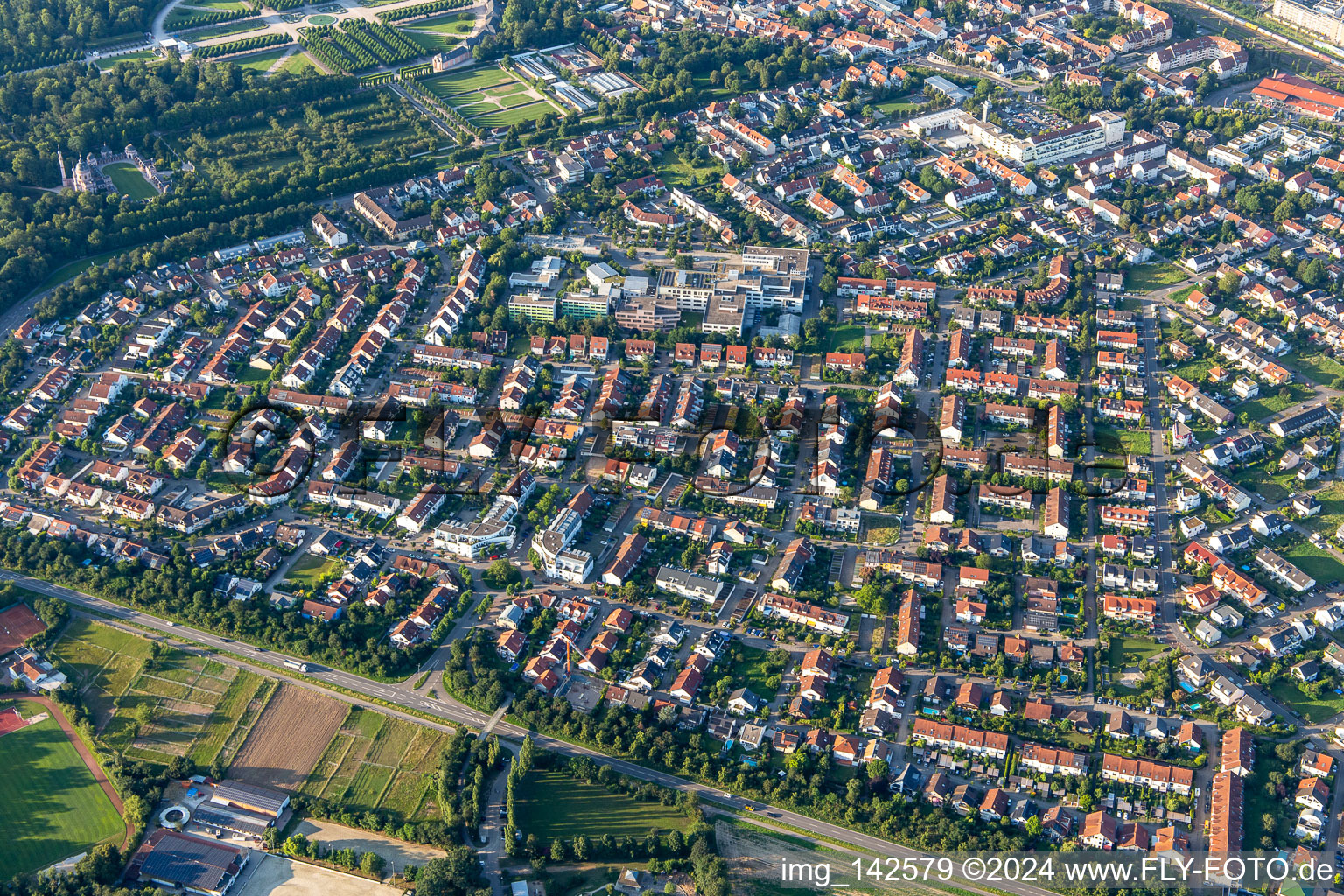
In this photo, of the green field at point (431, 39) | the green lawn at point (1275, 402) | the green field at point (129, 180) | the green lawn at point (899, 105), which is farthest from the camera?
the green field at point (431, 39)

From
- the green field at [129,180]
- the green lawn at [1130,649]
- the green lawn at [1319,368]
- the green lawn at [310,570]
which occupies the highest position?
the green field at [129,180]

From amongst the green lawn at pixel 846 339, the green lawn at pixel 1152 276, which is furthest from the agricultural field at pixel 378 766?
the green lawn at pixel 1152 276

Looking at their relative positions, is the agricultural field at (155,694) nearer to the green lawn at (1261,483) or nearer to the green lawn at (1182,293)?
the green lawn at (1261,483)

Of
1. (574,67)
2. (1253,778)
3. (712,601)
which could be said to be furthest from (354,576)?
(574,67)

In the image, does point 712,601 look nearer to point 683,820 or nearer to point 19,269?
point 683,820

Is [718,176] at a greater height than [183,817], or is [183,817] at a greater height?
[718,176]

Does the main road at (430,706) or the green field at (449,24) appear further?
the green field at (449,24)

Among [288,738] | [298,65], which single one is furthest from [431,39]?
[288,738]
